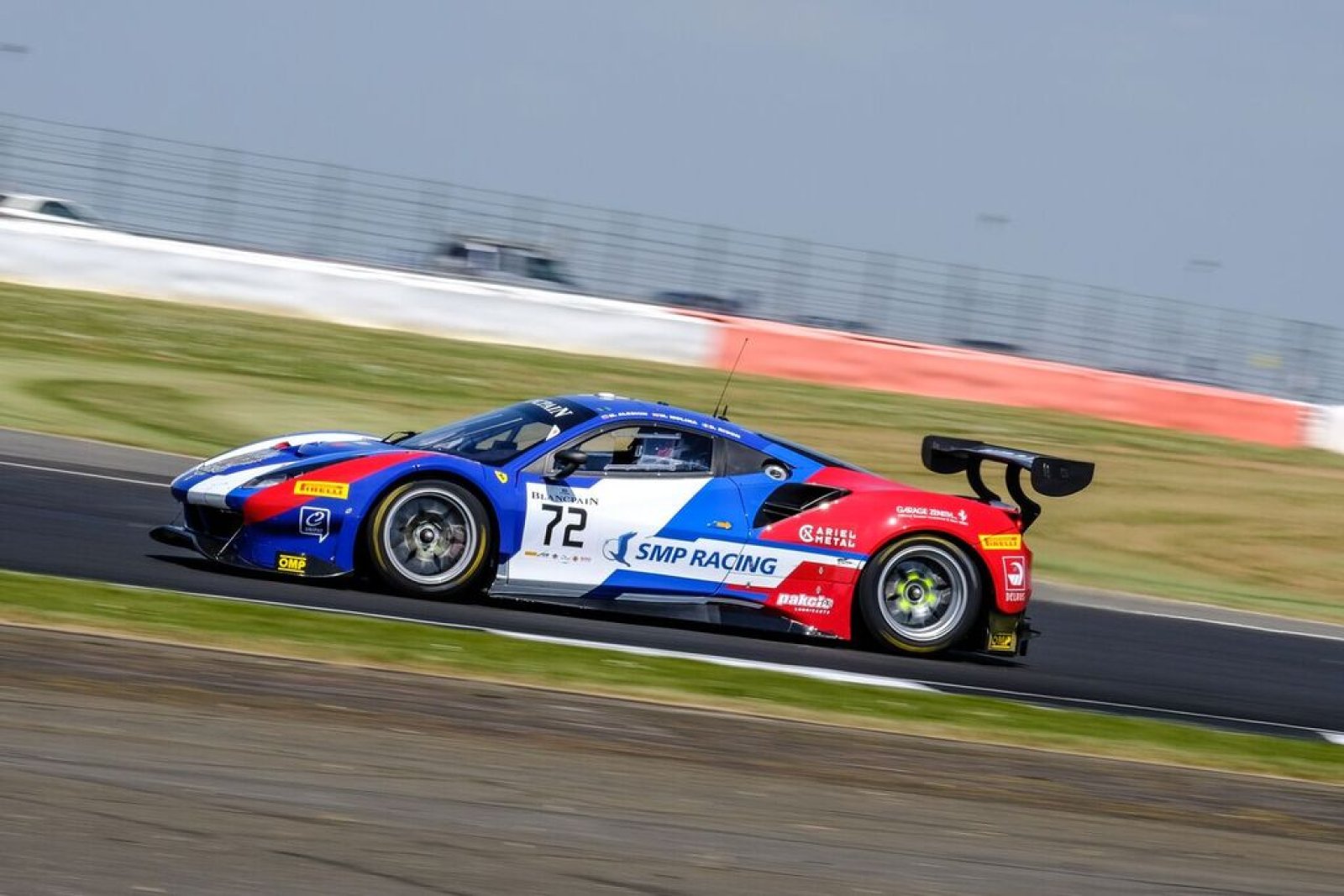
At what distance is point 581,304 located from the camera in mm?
19656

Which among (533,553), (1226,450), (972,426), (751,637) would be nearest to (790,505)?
(751,637)

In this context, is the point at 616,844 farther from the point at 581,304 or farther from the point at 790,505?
the point at 581,304

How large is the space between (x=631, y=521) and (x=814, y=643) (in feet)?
4.45

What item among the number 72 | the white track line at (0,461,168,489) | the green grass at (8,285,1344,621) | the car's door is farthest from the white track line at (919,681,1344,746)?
the white track line at (0,461,168,489)

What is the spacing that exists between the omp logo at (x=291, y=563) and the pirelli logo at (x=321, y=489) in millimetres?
328

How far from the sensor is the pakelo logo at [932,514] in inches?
373

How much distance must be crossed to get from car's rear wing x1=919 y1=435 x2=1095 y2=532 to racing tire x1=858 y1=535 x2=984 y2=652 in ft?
1.56

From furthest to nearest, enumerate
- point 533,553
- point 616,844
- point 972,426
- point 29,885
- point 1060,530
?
point 972,426 → point 1060,530 → point 533,553 → point 616,844 → point 29,885

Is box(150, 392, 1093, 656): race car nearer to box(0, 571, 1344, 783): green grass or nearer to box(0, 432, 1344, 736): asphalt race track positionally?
box(0, 432, 1344, 736): asphalt race track

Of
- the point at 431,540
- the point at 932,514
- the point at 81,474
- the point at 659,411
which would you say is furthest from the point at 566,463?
the point at 81,474

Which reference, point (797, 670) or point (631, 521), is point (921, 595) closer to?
point (797, 670)

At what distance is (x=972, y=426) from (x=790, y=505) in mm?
10351

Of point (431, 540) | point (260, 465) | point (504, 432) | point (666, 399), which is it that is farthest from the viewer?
point (666, 399)

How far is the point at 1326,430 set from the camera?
2167cm
